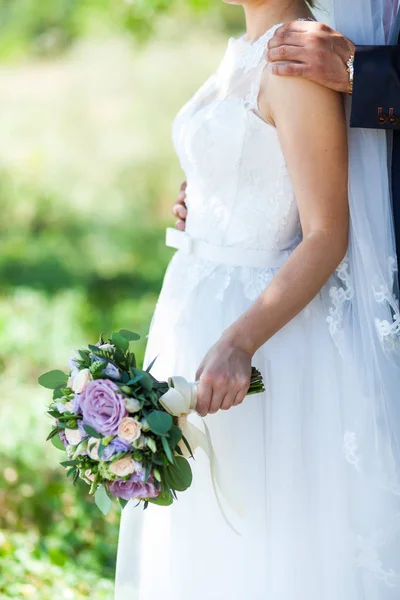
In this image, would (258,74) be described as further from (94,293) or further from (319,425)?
(94,293)

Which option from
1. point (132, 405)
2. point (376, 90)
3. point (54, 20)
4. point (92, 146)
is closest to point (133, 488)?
point (132, 405)

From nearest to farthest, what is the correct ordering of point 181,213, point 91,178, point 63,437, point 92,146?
point 63,437
point 181,213
point 92,146
point 91,178

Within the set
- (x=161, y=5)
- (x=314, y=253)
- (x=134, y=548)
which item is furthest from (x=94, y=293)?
(x=314, y=253)

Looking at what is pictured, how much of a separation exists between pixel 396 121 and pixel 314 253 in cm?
33

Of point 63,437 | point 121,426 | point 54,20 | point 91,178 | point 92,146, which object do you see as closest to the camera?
point 121,426

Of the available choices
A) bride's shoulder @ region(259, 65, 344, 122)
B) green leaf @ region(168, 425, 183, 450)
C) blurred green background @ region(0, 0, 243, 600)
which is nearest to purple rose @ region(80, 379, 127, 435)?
green leaf @ region(168, 425, 183, 450)

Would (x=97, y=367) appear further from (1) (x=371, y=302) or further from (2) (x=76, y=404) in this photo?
(1) (x=371, y=302)

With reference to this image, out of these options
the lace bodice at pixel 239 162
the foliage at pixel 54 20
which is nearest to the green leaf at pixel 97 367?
the lace bodice at pixel 239 162

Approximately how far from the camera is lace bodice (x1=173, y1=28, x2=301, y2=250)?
72.1 inches

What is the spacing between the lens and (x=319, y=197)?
1.73 metres

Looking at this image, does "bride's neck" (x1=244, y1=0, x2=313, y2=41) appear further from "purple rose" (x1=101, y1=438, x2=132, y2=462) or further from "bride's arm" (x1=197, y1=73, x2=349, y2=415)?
"purple rose" (x1=101, y1=438, x2=132, y2=462)

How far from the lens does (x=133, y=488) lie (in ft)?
5.25

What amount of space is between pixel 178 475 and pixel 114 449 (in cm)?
16

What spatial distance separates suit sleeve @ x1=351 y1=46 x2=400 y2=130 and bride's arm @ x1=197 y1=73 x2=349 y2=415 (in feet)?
0.15
